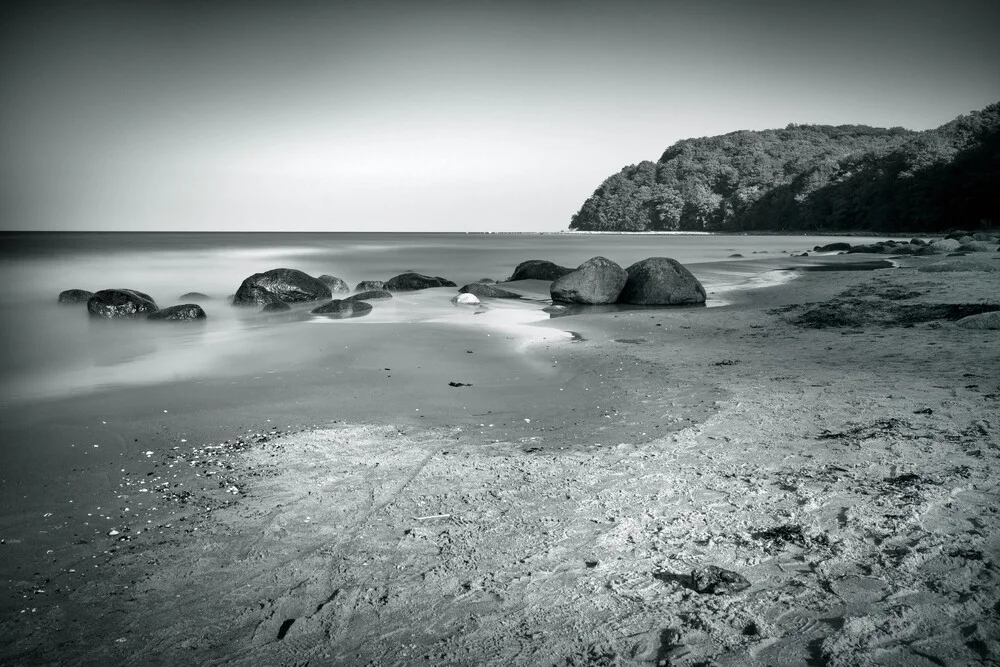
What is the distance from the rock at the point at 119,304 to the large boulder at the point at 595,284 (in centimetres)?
853

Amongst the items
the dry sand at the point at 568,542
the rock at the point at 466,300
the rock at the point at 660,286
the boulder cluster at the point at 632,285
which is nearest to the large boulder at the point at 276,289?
the rock at the point at 466,300

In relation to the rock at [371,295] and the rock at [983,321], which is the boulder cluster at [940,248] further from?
the rock at [371,295]

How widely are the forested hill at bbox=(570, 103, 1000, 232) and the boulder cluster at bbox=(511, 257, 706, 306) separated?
50.4 metres

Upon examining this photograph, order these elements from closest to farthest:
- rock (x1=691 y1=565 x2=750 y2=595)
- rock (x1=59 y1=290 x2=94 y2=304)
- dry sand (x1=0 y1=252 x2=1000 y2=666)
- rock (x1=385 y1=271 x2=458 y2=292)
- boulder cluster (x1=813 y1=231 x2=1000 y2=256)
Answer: dry sand (x1=0 y1=252 x2=1000 y2=666)
rock (x1=691 y1=565 x2=750 y2=595)
rock (x1=59 y1=290 x2=94 y2=304)
rock (x1=385 y1=271 x2=458 y2=292)
boulder cluster (x1=813 y1=231 x2=1000 y2=256)

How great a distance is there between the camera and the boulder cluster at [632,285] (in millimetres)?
12023

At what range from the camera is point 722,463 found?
343 centimetres

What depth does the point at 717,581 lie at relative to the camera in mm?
2270

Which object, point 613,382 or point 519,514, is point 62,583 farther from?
point 613,382

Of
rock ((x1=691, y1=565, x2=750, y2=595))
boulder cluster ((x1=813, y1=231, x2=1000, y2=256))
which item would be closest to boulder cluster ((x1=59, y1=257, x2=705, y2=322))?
rock ((x1=691, y1=565, x2=750, y2=595))

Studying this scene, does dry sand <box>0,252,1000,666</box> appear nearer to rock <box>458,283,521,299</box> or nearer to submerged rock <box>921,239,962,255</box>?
rock <box>458,283,521,299</box>

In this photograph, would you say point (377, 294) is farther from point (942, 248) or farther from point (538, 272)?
point (942, 248)

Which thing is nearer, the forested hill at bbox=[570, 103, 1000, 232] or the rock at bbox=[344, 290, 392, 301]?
the rock at bbox=[344, 290, 392, 301]

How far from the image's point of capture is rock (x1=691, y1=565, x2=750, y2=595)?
223 cm

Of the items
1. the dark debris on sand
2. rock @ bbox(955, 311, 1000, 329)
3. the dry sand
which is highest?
rock @ bbox(955, 311, 1000, 329)
